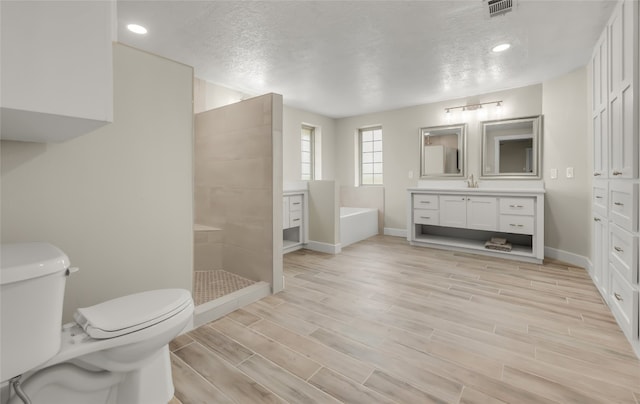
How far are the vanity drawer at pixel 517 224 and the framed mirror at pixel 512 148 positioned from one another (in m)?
0.70

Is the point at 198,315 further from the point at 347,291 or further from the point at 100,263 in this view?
the point at 347,291

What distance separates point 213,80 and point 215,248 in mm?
1992

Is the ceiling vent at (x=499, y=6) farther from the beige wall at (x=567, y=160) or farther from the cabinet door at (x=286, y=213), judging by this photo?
the cabinet door at (x=286, y=213)

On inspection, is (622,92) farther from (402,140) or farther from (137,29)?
(137,29)

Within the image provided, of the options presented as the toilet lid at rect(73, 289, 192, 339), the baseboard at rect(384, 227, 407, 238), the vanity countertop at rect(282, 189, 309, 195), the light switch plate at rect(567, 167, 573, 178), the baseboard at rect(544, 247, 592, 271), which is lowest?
the baseboard at rect(544, 247, 592, 271)

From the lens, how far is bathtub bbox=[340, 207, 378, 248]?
4.44 meters

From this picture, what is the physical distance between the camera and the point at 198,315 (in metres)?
2.02

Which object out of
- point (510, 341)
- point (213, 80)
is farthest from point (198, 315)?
point (213, 80)

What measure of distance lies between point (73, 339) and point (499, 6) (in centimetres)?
294

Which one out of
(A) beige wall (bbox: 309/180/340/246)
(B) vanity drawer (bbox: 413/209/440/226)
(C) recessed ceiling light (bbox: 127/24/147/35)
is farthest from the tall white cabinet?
(C) recessed ceiling light (bbox: 127/24/147/35)

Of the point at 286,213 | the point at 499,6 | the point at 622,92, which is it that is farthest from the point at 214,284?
the point at 622,92

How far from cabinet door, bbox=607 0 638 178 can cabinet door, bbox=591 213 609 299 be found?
1.71 feet

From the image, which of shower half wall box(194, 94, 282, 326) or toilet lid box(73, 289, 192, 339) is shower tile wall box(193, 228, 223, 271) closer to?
shower half wall box(194, 94, 282, 326)

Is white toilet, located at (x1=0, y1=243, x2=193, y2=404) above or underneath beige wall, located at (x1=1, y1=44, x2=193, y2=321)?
underneath
